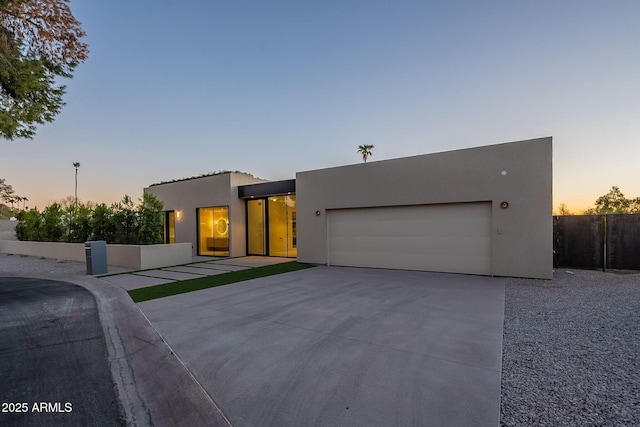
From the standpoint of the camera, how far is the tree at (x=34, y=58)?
6316 millimetres

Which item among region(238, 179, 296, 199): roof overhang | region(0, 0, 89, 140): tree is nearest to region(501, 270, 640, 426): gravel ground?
region(238, 179, 296, 199): roof overhang

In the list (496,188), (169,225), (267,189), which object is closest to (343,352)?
(496,188)

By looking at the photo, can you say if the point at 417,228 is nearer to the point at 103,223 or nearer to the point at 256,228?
the point at 256,228

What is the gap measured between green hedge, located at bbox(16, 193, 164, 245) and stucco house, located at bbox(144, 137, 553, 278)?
336 centimetres

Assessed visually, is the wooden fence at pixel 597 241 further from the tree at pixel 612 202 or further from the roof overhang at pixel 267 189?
the tree at pixel 612 202

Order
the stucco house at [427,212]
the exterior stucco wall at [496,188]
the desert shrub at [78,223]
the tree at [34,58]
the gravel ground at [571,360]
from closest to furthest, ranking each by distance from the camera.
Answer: the gravel ground at [571,360] → the tree at [34,58] → the exterior stucco wall at [496,188] → the stucco house at [427,212] → the desert shrub at [78,223]

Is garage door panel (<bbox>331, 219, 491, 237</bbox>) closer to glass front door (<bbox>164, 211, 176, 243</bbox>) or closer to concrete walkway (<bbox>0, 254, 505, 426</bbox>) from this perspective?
concrete walkway (<bbox>0, 254, 505, 426</bbox>)

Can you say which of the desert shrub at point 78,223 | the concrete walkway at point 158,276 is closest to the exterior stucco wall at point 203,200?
the concrete walkway at point 158,276

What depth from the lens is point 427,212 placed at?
8.73 metres

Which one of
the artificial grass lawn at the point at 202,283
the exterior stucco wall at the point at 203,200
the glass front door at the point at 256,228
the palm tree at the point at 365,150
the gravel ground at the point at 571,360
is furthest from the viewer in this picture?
the palm tree at the point at 365,150

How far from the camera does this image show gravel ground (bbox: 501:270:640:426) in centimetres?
205

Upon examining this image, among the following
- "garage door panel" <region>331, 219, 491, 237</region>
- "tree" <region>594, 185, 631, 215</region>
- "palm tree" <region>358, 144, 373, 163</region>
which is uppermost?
"palm tree" <region>358, 144, 373, 163</region>

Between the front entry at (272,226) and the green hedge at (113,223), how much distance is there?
4101 millimetres

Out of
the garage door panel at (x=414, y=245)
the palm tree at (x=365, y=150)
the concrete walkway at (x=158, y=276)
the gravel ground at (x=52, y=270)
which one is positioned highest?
the palm tree at (x=365, y=150)
